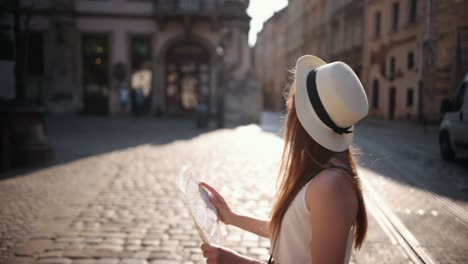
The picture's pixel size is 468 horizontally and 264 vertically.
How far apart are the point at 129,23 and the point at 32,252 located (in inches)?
943

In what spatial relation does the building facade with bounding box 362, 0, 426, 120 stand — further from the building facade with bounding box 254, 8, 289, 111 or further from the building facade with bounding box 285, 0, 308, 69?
the building facade with bounding box 254, 8, 289, 111

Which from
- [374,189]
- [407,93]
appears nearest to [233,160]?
[374,189]

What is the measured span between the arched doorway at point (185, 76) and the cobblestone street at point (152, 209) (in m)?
16.8

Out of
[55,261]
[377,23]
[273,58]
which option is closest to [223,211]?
[55,261]

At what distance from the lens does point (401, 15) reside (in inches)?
1074

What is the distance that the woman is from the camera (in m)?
1.37

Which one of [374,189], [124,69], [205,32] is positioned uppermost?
[205,32]

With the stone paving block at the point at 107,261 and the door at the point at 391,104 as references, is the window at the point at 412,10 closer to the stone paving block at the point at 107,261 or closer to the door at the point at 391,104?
the door at the point at 391,104

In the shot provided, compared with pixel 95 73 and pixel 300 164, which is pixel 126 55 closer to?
pixel 95 73

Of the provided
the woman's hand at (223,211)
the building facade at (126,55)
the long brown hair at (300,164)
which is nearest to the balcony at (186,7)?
the building facade at (126,55)

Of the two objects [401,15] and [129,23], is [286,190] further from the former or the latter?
[401,15]

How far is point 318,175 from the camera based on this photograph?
143 centimetres

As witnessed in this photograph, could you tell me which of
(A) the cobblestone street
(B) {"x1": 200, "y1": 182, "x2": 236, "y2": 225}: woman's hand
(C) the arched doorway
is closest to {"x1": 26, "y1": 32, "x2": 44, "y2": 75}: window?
(C) the arched doorway

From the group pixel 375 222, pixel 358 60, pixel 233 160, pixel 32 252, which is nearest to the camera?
pixel 32 252
